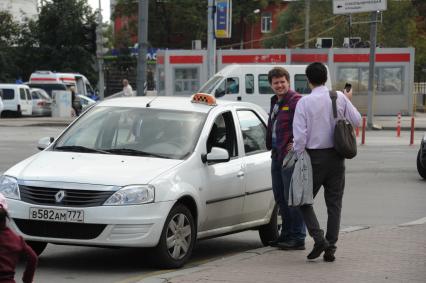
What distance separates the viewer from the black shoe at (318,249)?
8.58 m

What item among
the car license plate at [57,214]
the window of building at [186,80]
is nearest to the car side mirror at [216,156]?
the car license plate at [57,214]

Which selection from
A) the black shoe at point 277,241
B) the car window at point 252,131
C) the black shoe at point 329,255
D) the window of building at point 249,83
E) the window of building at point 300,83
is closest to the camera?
the black shoe at point 329,255

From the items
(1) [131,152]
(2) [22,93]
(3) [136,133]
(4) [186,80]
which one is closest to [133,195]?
(1) [131,152]

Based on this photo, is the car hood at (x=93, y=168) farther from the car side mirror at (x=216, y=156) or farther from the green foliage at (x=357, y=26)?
the green foliage at (x=357, y=26)

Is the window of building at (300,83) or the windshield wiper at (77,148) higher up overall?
the windshield wiper at (77,148)

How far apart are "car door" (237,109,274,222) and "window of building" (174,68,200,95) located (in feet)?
109

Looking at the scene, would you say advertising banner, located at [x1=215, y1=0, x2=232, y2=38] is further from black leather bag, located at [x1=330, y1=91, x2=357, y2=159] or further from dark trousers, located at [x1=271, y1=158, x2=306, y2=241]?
black leather bag, located at [x1=330, y1=91, x2=357, y2=159]

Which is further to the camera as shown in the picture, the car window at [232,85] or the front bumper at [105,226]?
the car window at [232,85]

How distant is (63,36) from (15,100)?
999 inches

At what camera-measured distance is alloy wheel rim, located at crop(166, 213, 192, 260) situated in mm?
8570

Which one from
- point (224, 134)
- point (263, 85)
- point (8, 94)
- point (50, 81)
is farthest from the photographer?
point (50, 81)

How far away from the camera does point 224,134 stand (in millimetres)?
9906

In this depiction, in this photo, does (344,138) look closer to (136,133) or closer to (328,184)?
(328,184)

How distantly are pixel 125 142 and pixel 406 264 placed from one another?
2830 millimetres
